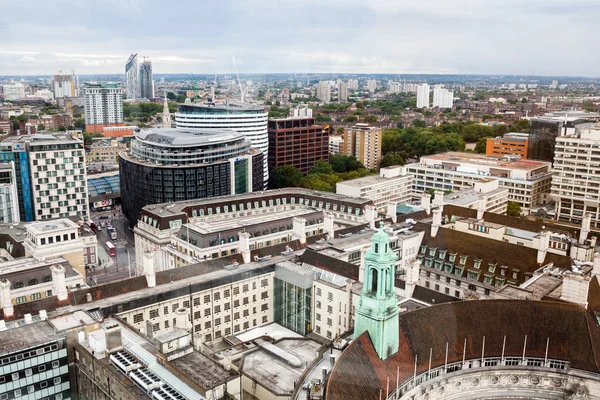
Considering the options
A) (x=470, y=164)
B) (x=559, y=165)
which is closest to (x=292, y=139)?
(x=470, y=164)

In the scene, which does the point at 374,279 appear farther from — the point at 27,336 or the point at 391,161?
the point at 391,161

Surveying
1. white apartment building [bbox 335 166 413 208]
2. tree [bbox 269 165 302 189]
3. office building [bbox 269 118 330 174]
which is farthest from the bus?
office building [bbox 269 118 330 174]

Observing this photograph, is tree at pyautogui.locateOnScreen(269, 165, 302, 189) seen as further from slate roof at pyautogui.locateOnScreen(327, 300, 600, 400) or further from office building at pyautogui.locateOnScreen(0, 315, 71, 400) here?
office building at pyautogui.locateOnScreen(0, 315, 71, 400)

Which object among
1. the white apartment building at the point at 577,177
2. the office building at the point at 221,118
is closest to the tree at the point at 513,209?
the white apartment building at the point at 577,177

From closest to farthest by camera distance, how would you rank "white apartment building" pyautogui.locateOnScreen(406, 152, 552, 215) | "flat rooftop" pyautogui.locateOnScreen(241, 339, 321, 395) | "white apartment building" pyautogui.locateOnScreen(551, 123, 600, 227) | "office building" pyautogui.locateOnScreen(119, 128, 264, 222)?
"flat rooftop" pyautogui.locateOnScreen(241, 339, 321, 395) → "office building" pyautogui.locateOnScreen(119, 128, 264, 222) → "white apartment building" pyautogui.locateOnScreen(551, 123, 600, 227) → "white apartment building" pyautogui.locateOnScreen(406, 152, 552, 215)

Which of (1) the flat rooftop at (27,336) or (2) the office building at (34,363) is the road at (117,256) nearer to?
(1) the flat rooftop at (27,336)

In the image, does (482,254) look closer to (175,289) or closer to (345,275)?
(345,275)

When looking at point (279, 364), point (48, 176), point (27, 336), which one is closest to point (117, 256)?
point (48, 176)

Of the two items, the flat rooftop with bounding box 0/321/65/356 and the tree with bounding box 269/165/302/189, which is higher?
the flat rooftop with bounding box 0/321/65/356
